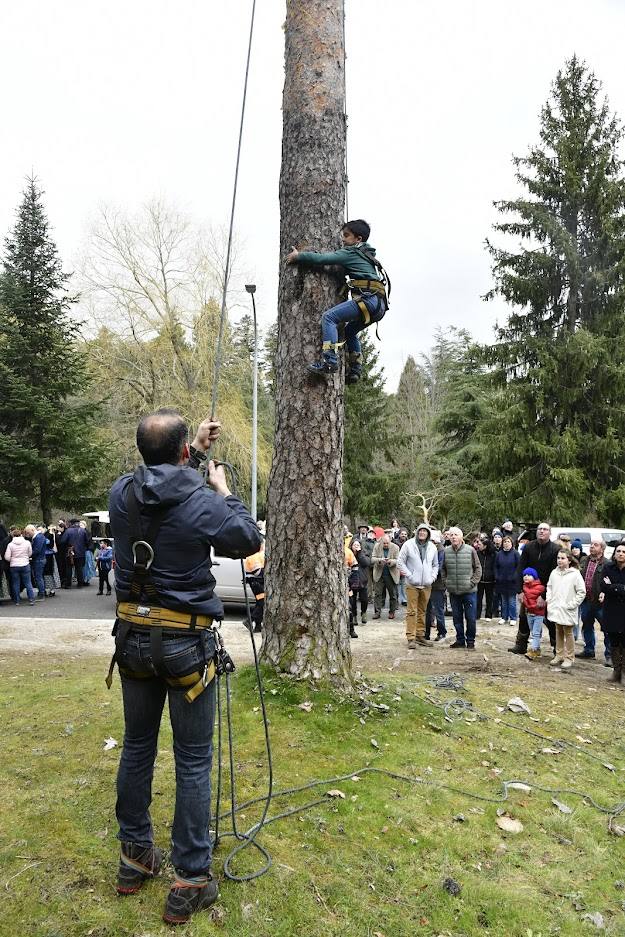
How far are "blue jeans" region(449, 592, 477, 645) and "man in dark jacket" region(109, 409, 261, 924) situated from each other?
8282 millimetres

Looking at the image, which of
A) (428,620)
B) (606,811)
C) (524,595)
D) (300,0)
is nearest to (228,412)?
(428,620)

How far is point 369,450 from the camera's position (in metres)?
39.8

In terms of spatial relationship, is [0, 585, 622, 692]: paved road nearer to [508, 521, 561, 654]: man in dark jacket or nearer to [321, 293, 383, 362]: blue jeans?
[508, 521, 561, 654]: man in dark jacket

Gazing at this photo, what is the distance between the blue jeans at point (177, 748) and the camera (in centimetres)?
285

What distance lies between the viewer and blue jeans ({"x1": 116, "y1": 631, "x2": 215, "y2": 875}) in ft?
9.36

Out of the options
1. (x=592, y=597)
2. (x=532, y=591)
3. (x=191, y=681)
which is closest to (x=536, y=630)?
(x=532, y=591)

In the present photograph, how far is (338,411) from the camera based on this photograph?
5289 millimetres

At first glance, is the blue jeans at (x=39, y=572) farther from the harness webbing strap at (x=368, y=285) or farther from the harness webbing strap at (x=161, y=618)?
the harness webbing strap at (x=161, y=618)

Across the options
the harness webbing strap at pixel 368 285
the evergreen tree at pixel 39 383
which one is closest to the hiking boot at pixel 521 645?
the harness webbing strap at pixel 368 285

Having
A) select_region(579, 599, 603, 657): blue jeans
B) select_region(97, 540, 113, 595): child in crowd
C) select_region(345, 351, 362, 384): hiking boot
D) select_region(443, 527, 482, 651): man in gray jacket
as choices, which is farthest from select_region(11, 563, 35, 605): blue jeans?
select_region(579, 599, 603, 657): blue jeans

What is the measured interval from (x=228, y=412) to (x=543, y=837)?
25438 mm

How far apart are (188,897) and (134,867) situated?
32cm

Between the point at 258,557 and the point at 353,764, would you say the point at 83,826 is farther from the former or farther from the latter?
the point at 258,557

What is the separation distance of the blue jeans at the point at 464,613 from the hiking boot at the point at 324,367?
6730mm
